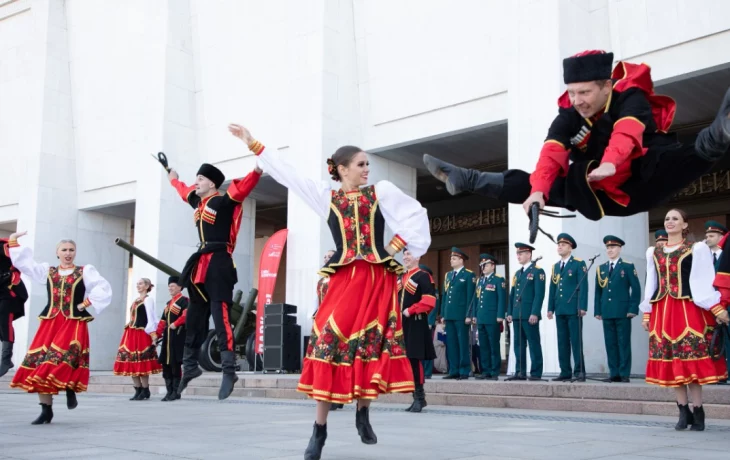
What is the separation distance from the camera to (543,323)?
10836 millimetres

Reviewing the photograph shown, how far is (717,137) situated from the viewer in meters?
3.09

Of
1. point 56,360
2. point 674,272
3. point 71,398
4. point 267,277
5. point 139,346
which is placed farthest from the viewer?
point 267,277

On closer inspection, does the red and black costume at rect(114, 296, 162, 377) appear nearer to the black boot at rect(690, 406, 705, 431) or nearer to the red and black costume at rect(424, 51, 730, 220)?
the black boot at rect(690, 406, 705, 431)

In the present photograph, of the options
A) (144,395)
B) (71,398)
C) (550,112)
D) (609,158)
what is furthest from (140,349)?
(609,158)

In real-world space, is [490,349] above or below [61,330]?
below

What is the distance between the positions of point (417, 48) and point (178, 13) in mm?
6317

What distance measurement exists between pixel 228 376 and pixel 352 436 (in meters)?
1.44

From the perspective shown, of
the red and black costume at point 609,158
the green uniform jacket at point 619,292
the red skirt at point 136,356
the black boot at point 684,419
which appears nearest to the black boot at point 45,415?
the red skirt at point 136,356

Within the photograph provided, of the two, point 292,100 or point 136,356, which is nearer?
point 136,356

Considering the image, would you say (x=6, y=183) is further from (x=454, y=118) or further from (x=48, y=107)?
(x=454, y=118)

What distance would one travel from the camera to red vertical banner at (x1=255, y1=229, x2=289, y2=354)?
14.0 metres

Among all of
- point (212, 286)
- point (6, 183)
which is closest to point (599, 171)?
point (212, 286)

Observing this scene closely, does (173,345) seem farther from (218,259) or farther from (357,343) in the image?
(357,343)

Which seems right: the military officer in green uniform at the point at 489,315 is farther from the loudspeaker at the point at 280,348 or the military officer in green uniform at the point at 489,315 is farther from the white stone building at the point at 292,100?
the loudspeaker at the point at 280,348
